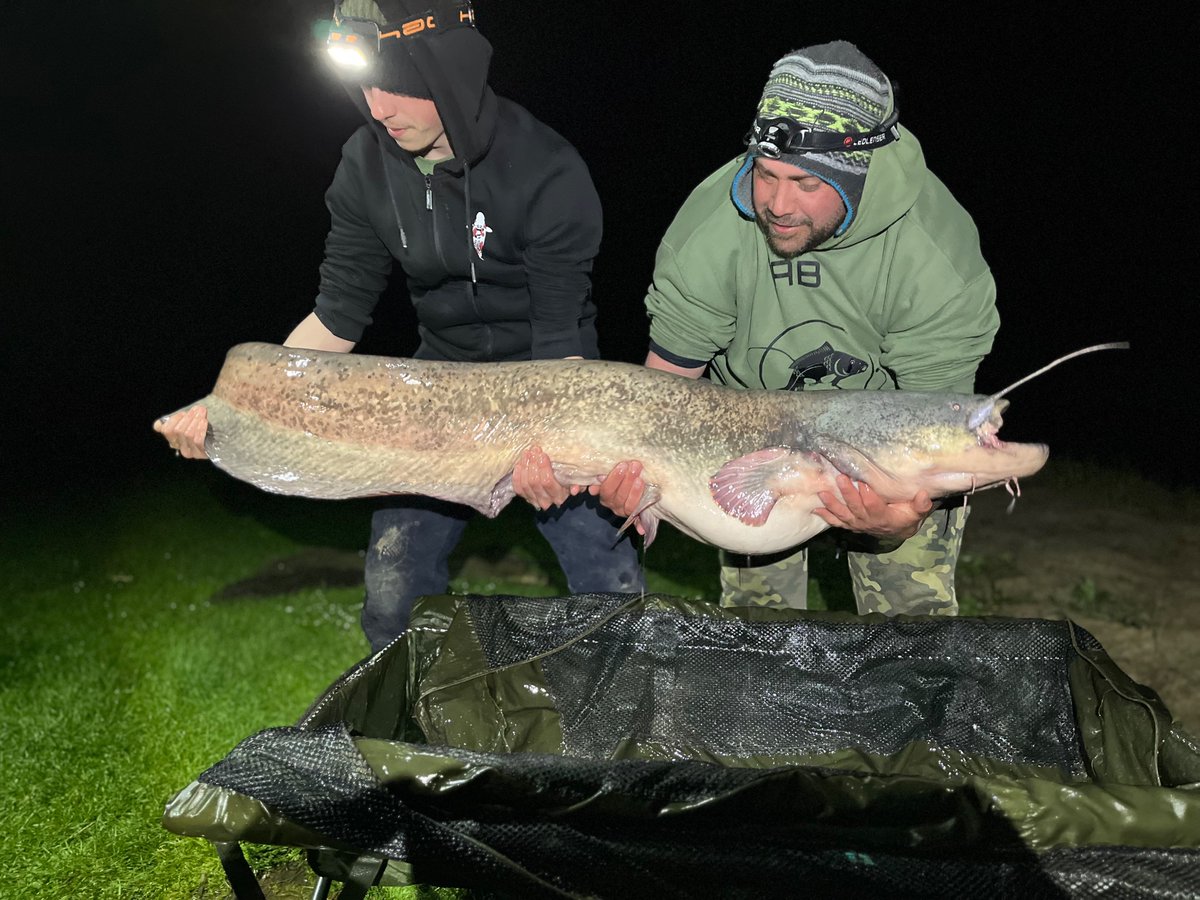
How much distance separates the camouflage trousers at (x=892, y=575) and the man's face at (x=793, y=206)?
0.99m

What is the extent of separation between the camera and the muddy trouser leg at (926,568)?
301 centimetres

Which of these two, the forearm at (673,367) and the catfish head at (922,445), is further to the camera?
the forearm at (673,367)

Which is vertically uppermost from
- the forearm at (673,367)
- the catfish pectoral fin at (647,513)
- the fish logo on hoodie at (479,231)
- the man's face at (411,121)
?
the man's face at (411,121)

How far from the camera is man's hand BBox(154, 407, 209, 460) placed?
2764mm

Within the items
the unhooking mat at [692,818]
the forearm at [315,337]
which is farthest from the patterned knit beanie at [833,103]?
the forearm at [315,337]

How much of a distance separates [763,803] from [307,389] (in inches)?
69.3

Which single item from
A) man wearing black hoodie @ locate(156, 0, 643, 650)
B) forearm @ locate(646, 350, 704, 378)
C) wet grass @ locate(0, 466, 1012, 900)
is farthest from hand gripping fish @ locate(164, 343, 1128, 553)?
wet grass @ locate(0, 466, 1012, 900)

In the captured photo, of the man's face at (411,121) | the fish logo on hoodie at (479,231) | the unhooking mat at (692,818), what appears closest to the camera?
the unhooking mat at (692,818)

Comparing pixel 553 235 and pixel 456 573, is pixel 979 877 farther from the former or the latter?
pixel 456 573

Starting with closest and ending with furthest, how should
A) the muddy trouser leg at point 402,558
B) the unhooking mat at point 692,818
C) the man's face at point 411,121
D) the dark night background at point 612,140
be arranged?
the unhooking mat at point 692,818 < the man's face at point 411,121 < the muddy trouser leg at point 402,558 < the dark night background at point 612,140

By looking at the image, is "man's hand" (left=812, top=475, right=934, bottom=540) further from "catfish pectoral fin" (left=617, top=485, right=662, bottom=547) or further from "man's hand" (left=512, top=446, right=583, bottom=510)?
"man's hand" (left=512, top=446, right=583, bottom=510)

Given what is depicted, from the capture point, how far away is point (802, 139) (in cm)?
254

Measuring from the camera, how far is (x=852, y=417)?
2736mm

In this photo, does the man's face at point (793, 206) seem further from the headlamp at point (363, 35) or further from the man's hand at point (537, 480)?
the headlamp at point (363, 35)
